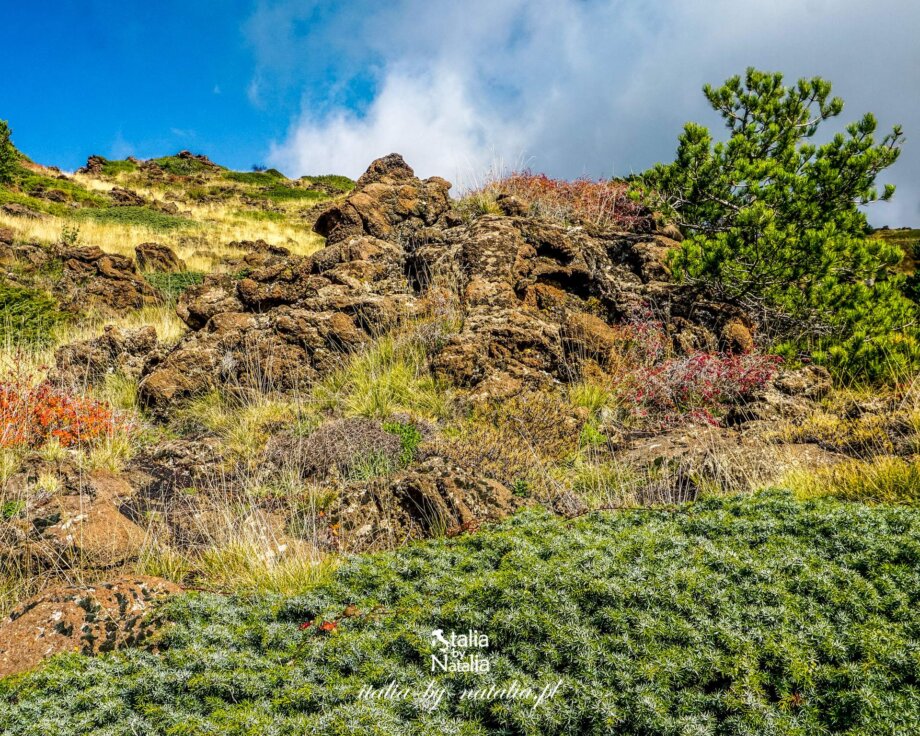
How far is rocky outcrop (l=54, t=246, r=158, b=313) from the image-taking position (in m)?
12.0

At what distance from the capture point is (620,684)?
207 centimetres

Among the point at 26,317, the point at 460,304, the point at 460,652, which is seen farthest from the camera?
the point at 26,317

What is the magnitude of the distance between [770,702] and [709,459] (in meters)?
3.17

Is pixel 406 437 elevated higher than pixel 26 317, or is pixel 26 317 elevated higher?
pixel 26 317

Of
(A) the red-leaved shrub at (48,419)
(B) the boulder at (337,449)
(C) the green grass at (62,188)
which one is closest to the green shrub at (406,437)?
(B) the boulder at (337,449)

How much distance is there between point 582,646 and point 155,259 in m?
16.2

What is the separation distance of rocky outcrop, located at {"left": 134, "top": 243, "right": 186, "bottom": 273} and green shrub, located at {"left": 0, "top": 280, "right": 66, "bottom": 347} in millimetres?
4304

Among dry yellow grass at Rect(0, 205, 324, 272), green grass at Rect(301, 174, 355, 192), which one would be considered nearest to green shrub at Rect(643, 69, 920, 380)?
dry yellow grass at Rect(0, 205, 324, 272)

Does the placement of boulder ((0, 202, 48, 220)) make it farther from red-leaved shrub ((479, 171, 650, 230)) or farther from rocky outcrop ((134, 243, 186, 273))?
red-leaved shrub ((479, 171, 650, 230))

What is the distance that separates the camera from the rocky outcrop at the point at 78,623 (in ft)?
10.2

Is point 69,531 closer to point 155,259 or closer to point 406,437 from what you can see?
point 406,437

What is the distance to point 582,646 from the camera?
7.31 ft

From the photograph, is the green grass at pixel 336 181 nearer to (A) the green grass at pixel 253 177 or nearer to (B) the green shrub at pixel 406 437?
(A) the green grass at pixel 253 177

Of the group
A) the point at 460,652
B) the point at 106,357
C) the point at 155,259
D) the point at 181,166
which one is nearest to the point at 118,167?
the point at 181,166
